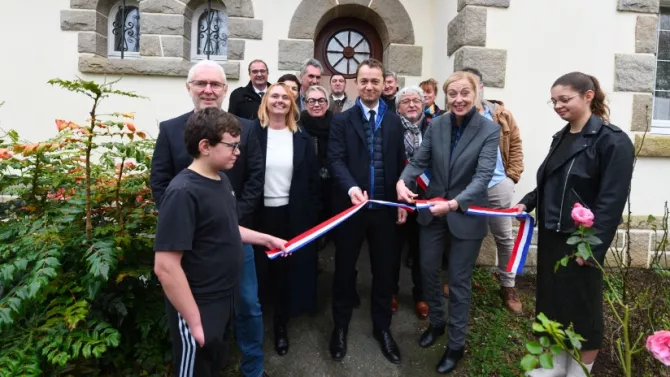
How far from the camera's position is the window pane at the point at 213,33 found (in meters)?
5.92

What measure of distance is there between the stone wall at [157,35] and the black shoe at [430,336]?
3.97m

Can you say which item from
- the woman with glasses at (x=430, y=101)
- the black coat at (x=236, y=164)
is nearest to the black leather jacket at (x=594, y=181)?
the woman with glasses at (x=430, y=101)

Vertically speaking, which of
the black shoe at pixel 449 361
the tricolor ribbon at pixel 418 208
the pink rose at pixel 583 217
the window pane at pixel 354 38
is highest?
the window pane at pixel 354 38

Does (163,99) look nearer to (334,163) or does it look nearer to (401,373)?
(334,163)

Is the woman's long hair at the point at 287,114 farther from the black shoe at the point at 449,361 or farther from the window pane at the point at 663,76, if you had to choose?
the window pane at the point at 663,76

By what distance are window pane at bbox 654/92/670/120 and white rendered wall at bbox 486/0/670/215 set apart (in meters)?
0.73

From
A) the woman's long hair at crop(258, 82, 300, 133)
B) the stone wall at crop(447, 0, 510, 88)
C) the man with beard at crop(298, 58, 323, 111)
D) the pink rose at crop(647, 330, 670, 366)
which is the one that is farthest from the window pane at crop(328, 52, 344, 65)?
the pink rose at crop(647, 330, 670, 366)

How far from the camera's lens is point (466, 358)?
3.40m

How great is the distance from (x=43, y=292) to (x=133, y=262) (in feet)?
1.77

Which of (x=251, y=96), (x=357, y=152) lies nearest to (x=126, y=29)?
(x=251, y=96)

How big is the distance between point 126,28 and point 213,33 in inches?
47.4

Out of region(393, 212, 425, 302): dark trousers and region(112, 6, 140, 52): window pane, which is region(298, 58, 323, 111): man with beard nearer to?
region(393, 212, 425, 302): dark trousers

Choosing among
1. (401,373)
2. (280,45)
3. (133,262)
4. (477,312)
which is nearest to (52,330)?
(133,262)

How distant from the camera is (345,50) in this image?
6.16 m
